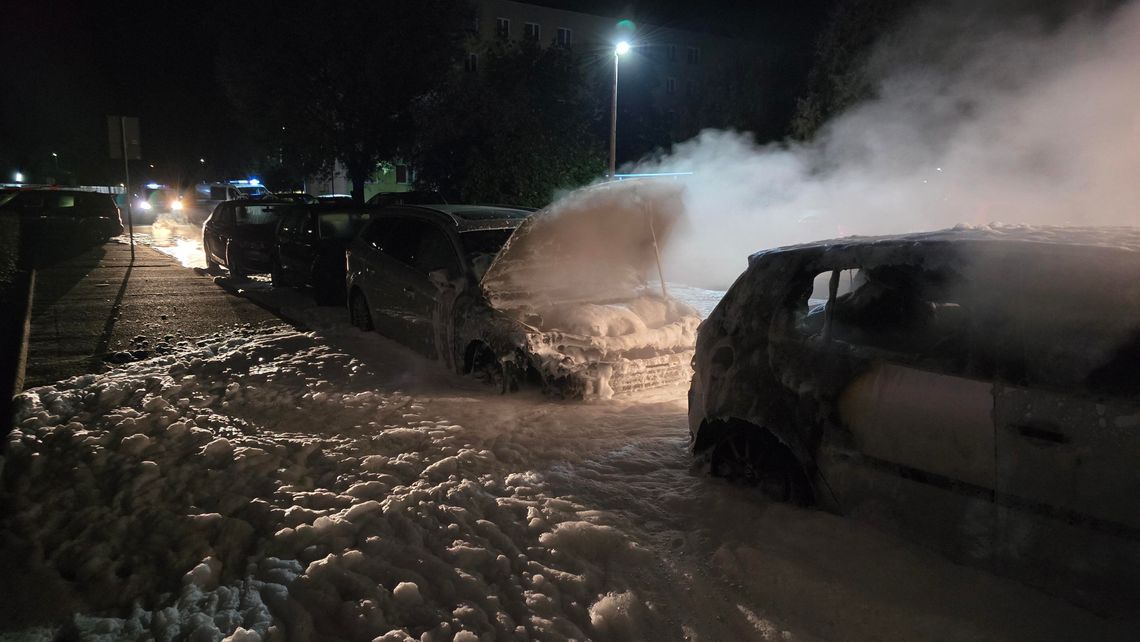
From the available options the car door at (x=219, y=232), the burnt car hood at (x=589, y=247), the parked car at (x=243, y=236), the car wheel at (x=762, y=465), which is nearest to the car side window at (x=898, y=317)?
the car wheel at (x=762, y=465)

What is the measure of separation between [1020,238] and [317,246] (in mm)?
10014

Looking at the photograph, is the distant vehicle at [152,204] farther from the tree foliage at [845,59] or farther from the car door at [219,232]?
the tree foliage at [845,59]

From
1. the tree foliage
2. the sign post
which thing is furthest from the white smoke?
the sign post

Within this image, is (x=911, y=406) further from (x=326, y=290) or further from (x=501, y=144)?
(x=501, y=144)

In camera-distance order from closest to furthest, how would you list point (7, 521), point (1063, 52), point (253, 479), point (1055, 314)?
1. point (1055, 314)
2. point (7, 521)
3. point (253, 479)
4. point (1063, 52)

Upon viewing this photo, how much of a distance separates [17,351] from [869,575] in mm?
8193

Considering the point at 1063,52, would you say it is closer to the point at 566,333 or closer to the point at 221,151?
the point at 566,333

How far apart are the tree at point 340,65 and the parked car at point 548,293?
1756 centimetres

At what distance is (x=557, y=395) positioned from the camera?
583 cm

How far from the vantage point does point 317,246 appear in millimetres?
11203

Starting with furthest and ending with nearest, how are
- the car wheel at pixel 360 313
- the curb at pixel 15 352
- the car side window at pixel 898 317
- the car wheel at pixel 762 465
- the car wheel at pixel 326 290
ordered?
the car wheel at pixel 326 290, the car wheel at pixel 360 313, the curb at pixel 15 352, the car wheel at pixel 762 465, the car side window at pixel 898 317

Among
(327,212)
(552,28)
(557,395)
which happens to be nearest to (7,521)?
(557,395)

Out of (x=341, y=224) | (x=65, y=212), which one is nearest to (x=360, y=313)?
(x=341, y=224)

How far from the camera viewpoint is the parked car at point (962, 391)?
Answer: 2.59m
